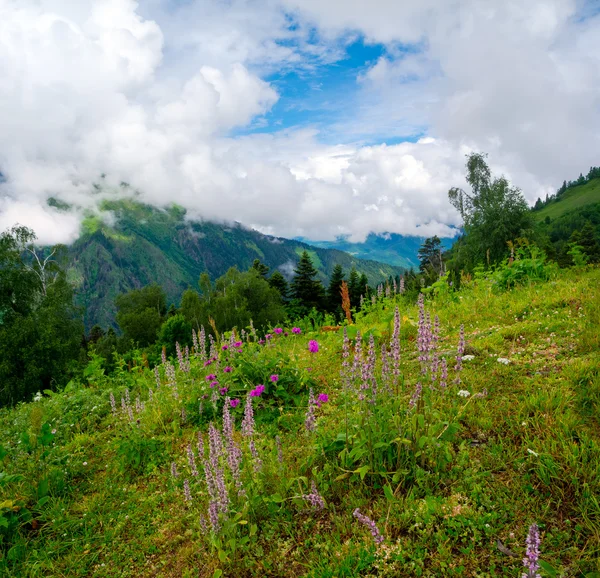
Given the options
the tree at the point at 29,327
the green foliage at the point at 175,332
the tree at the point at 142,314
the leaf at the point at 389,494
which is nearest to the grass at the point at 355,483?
the leaf at the point at 389,494

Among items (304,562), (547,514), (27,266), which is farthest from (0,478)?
(27,266)

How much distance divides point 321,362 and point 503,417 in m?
3.40

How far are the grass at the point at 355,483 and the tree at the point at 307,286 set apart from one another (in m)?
49.6

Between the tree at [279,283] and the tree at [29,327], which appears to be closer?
the tree at [29,327]

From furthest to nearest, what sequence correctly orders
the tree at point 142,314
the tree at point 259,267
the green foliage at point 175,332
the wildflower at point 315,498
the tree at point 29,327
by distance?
1. the tree at point 142,314
2. the tree at point 259,267
3. the green foliage at point 175,332
4. the tree at point 29,327
5. the wildflower at point 315,498

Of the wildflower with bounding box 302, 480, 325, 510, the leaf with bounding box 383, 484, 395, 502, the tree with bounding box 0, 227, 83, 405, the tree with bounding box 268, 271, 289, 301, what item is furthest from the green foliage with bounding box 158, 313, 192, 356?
the leaf with bounding box 383, 484, 395, 502

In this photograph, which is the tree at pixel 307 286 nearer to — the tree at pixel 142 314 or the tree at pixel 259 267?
the tree at pixel 259 267

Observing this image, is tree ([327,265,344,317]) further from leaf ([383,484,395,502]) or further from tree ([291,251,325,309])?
leaf ([383,484,395,502])

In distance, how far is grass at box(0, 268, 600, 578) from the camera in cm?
270

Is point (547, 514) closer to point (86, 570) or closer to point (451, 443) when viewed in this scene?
point (451, 443)

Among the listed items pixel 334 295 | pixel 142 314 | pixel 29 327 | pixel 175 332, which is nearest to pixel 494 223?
pixel 334 295

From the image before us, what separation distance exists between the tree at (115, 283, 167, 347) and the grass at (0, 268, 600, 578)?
57.1 m

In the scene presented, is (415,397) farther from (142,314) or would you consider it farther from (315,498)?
(142,314)

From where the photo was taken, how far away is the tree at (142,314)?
6400 cm
